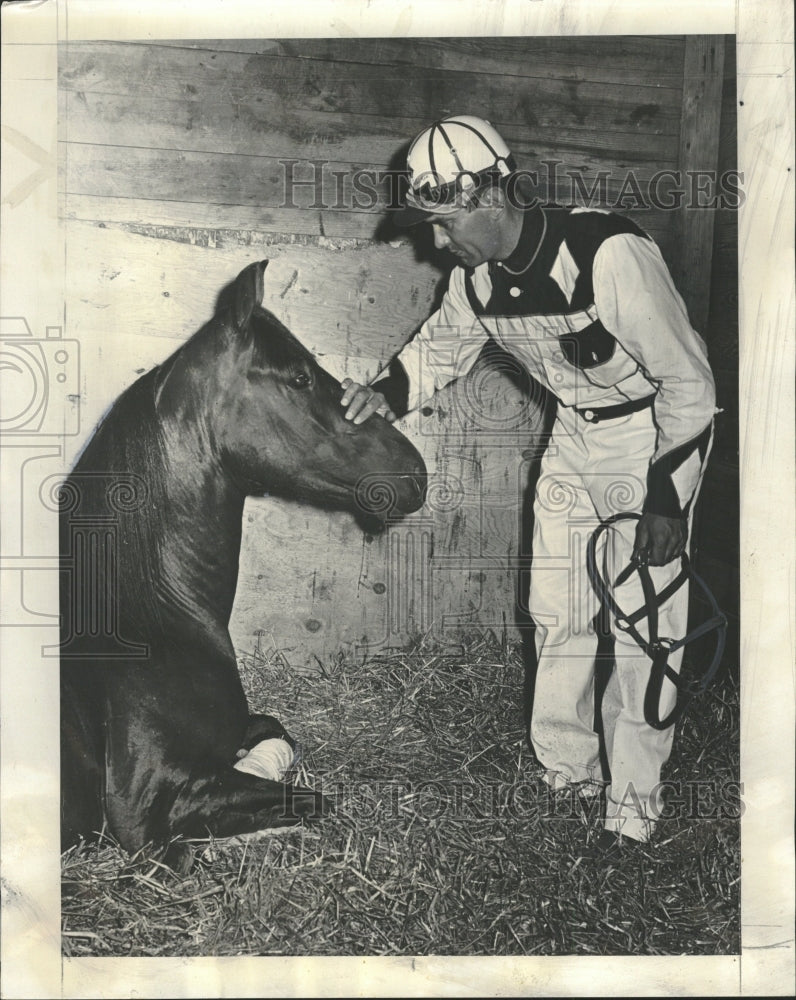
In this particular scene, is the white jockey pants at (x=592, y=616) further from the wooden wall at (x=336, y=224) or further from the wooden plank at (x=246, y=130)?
the wooden plank at (x=246, y=130)

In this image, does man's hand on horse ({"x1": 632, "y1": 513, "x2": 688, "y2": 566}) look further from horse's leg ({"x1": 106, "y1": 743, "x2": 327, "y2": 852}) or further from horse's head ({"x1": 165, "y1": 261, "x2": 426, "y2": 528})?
horse's leg ({"x1": 106, "y1": 743, "x2": 327, "y2": 852})

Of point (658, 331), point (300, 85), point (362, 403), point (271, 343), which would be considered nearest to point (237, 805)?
point (362, 403)

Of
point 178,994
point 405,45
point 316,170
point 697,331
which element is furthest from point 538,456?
point 178,994

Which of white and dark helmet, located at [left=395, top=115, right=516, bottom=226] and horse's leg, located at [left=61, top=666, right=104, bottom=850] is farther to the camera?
horse's leg, located at [left=61, top=666, right=104, bottom=850]

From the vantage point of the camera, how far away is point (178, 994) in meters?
2.84

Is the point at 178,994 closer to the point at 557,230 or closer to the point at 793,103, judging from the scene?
the point at 557,230

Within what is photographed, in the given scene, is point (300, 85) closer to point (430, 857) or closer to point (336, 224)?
point (336, 224)

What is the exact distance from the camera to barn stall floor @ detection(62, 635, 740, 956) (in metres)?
2.80

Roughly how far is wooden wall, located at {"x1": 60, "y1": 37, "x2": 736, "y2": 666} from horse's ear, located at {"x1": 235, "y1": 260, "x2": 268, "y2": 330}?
0.03m

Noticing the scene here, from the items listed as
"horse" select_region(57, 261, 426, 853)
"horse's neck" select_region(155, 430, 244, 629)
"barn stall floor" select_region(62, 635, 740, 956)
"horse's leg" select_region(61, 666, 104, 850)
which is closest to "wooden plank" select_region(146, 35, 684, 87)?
"horse" select_region(57, 261, 426, 853)

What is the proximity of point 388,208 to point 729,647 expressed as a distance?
1525mm

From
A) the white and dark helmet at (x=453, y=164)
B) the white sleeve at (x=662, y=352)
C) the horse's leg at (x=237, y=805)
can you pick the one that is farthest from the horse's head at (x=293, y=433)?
the horse's leg at (x=237, y=805)

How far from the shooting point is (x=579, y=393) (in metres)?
2.80

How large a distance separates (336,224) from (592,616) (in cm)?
127
